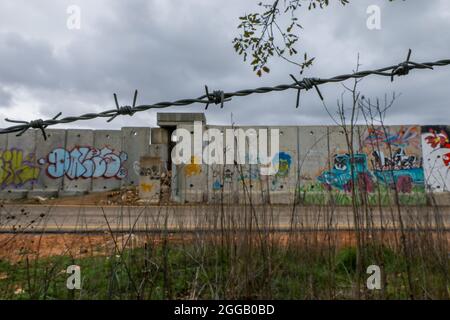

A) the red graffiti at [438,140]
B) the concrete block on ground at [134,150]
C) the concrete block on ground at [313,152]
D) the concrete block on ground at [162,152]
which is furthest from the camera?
the concrete block on ground at [134,150]

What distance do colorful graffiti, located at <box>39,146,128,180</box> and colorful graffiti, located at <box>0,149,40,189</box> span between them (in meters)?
0.49

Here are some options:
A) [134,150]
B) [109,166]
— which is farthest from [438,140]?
[109,166]

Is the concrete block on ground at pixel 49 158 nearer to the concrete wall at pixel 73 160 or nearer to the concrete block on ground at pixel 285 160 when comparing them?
the concrete wall at pixel 73 160

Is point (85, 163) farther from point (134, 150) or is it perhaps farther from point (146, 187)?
point (146, 187)

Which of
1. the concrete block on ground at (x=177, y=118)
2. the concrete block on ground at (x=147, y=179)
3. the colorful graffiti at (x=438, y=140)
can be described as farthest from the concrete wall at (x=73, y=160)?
the colorful graffiti at (x=438, y=140)

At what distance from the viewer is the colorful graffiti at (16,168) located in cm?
1479

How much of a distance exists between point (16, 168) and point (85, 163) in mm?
3074

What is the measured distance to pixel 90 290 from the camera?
7.16 ft

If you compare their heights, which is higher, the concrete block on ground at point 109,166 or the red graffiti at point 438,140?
the red graffiti at point 438,140

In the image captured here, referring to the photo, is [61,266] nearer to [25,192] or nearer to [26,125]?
[26,125]

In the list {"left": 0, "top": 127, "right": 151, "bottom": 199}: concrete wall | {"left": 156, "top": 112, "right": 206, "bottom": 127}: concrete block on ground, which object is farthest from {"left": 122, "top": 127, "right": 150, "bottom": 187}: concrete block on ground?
{"left": 156, "top": 112, "right": 206, "bottom": 127}: concrete block on ground

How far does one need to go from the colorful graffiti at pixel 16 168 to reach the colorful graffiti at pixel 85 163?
1.62ft

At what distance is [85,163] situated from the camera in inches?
579
